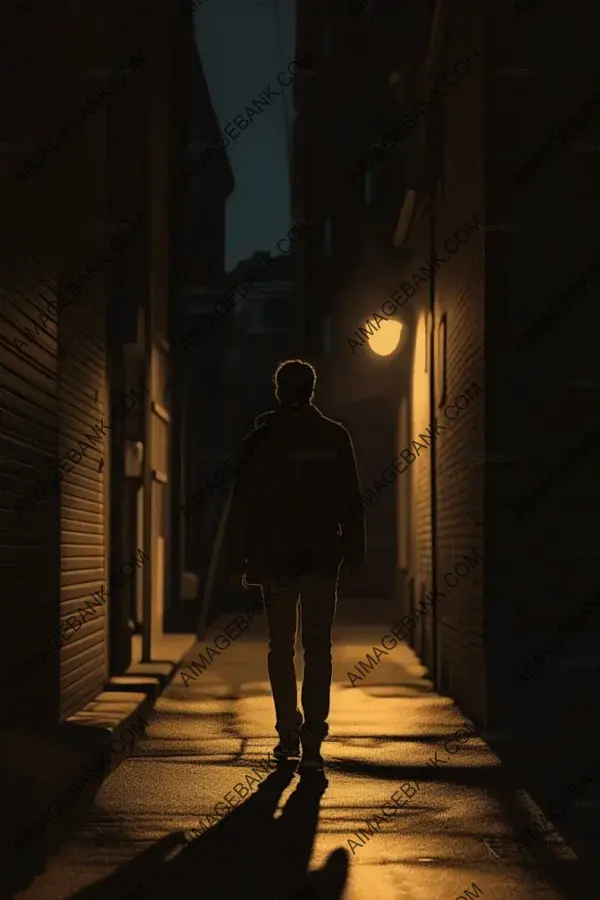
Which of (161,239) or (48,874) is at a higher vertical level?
(161,239)

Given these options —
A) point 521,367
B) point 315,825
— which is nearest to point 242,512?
point 315,825

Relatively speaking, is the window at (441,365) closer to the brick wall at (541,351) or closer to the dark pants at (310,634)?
the brick wall at (541,351)

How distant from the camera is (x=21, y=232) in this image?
25.3ft

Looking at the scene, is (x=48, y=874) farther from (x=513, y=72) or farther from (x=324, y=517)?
(x=513, y=72)

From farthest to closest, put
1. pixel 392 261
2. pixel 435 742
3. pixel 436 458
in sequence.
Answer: pixel 392 261 < pixel 436 458 < pixel 435 742

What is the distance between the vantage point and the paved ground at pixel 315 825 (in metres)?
5.35

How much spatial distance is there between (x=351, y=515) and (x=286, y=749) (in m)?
1.42

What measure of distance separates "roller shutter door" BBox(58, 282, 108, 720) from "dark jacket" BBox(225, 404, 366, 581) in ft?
5.18

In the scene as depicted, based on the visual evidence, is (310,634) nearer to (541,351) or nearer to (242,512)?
(242,512)

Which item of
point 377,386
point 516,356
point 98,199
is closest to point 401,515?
point 377,386

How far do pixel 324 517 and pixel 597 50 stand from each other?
395 cm

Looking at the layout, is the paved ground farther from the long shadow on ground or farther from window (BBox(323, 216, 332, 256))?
window (BBox(323, 216, 332, 256))

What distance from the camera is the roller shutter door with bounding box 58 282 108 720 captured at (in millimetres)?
9328

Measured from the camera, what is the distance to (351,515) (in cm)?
802
